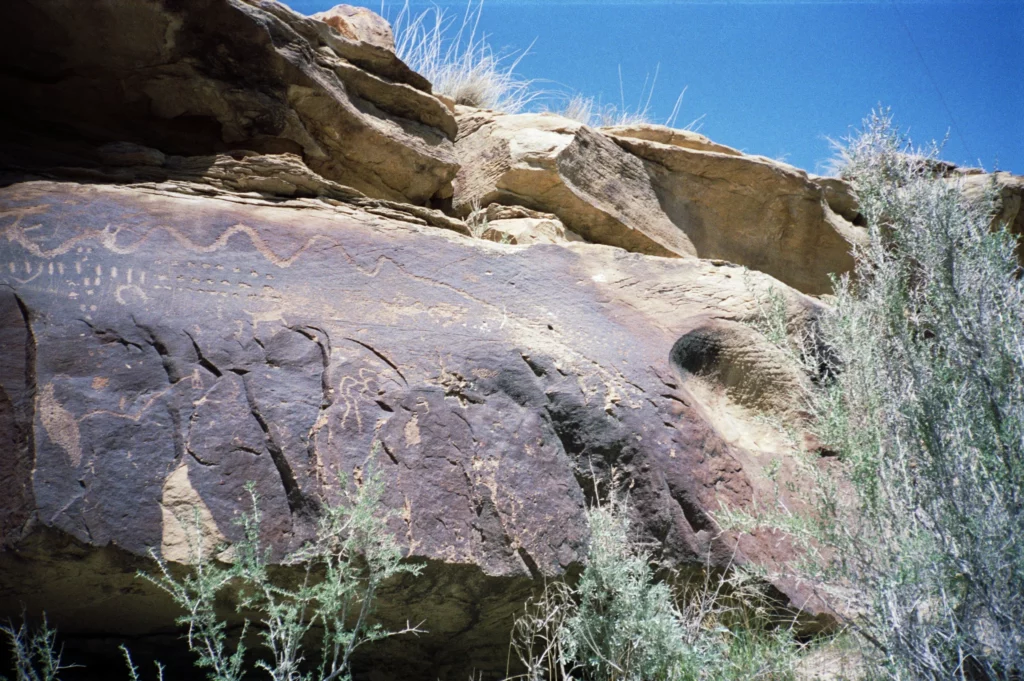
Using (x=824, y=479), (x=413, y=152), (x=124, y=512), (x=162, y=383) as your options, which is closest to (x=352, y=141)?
(x=413, y=152)

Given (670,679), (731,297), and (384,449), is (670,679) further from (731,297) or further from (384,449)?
(731,297)

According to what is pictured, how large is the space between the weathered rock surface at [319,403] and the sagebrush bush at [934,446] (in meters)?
0.50

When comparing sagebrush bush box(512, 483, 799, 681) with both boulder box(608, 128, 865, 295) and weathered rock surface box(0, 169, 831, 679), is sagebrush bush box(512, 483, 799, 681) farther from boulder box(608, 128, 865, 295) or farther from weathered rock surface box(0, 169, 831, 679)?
boulder box(608, 128, 865, 295)

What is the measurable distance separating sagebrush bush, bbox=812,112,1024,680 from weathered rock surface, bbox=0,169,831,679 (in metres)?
0.50

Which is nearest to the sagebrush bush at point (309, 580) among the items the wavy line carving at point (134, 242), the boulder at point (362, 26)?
the wavy line carving at point (134, 242)

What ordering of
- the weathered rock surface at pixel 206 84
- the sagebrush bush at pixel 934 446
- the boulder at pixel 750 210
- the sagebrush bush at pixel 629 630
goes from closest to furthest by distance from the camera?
the sagebrush bush at pixel 934 446 < the sagebrush bush at pixel 629 630 < the weathered rock surface at pixel 206 84 < the boulder at pixel 750 210

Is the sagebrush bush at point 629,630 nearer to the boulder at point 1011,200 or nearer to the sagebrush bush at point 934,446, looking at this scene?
the sagebrush bush at point 934,446

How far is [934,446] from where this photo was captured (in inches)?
121

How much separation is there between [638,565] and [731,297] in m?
1.55

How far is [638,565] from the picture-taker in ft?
9.83

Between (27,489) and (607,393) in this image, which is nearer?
(27,489)

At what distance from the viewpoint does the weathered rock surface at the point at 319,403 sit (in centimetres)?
263

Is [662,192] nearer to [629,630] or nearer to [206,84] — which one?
[206,84]

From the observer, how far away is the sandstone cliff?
2.69m
